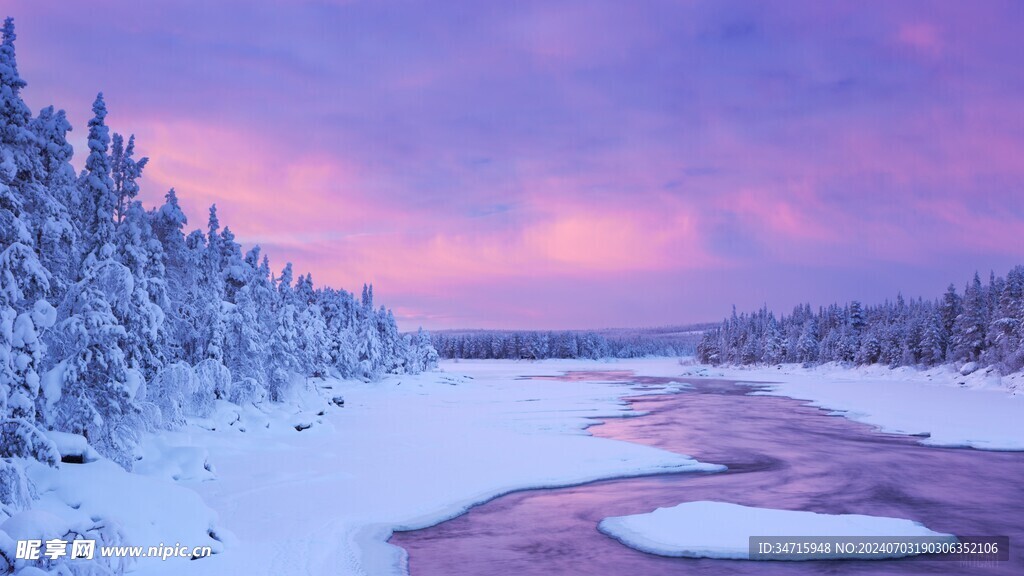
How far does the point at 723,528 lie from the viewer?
17.5m

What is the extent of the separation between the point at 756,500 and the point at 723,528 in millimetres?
4181

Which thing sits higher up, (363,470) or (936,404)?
(363,470)

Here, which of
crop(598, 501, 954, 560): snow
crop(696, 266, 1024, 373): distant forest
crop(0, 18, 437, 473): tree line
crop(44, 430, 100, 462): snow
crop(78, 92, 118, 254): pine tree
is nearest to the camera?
crop(0, 18, 437, 473): tree line

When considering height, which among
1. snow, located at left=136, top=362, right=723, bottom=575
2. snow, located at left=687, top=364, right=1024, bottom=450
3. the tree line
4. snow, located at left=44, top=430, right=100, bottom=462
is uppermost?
the tree line

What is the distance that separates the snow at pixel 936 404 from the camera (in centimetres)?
3685

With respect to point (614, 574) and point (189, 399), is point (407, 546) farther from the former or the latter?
point (189, 399)

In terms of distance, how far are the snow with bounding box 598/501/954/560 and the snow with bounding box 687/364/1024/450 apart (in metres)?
20.6

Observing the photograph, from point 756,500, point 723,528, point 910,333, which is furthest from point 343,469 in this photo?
point 910,333

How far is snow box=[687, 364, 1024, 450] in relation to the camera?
36.8 meters

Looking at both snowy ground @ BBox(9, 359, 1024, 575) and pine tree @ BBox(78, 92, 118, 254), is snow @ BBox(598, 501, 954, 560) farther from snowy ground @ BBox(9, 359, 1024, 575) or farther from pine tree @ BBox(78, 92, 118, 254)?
pine tree @ BBox(78, 92, 118, 254)

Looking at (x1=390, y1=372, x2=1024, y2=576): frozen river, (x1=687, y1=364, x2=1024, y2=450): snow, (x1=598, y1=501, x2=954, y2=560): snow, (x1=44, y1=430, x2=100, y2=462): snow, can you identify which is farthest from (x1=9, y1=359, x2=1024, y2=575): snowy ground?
(x1=598, y1=501, x2=954, y2=560): snow

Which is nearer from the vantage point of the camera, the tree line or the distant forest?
the tree line

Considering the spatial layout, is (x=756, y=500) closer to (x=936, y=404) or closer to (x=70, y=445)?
(x=70, y=445)

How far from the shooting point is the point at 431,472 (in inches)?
981
